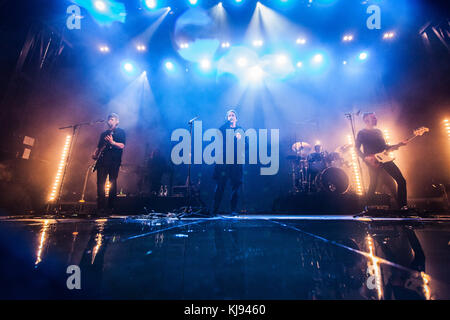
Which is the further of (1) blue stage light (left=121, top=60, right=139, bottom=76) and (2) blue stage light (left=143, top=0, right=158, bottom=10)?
(1) blue stage light (left=121, top=60, right=139, bottom=76)

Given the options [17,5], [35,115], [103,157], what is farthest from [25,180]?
[17,5]

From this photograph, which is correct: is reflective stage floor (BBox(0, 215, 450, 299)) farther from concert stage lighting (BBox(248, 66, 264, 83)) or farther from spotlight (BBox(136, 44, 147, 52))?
concert stage lighting (BBox(248, 66, 264, 83))

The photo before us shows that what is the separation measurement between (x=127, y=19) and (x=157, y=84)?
2312 mm

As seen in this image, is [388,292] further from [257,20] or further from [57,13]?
[257,20]

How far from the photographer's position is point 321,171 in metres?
5.12

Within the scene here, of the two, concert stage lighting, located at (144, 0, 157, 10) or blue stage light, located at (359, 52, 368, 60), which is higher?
concert stage lighting, located at (144, 0, 157, 10)

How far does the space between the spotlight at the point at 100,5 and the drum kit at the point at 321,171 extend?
6845mm

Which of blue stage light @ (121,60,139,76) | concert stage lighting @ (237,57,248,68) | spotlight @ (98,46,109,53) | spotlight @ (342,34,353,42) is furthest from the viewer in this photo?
concert stage lighting @ (237,57,248,68)

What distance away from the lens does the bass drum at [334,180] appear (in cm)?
474

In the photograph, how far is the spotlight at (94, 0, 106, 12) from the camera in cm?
485

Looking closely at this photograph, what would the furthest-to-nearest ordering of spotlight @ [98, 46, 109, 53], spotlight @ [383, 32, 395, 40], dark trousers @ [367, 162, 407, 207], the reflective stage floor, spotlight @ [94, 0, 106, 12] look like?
spotlight @ [98, 46, 109, 53]
spotlight @ [383, 32, 395, 40]
spotlight @ [94, 0, 106, 12]
dark trousers @ [367, 162, 407, 207]
the reflective stage floor

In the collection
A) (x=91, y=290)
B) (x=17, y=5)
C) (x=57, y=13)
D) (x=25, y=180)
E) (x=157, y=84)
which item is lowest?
(x=91, y=290)

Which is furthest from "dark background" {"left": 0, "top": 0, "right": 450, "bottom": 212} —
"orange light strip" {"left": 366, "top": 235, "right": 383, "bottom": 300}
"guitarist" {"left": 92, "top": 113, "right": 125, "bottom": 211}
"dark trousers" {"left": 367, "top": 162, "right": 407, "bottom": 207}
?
"orange light strip" {"left": 366, "top": 235, "right": 383, "bottom": 300}

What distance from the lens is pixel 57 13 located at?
440cm
